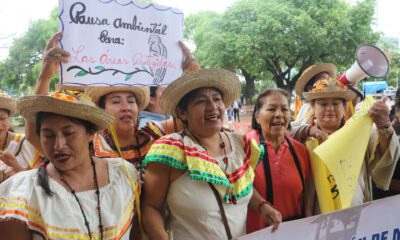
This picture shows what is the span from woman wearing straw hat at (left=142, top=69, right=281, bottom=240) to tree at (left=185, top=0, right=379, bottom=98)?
56.9 ft

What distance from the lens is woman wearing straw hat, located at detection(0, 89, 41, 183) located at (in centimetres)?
247

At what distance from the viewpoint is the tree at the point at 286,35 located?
19.3 meters

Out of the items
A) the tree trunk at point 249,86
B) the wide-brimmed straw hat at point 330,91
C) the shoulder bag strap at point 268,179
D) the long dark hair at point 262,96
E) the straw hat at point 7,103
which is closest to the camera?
the shoulder bag strap at point 268,179

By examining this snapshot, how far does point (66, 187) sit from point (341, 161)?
5.70 ft

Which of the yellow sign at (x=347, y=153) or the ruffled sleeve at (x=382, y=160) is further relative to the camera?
the ruffled sleeve at (x=382, y=160)

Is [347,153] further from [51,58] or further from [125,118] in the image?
[51,58]

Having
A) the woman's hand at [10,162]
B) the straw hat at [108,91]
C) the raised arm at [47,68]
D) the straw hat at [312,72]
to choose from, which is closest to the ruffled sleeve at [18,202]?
the raised arm at [47,68]

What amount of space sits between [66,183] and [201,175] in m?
0.70

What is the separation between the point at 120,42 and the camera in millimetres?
2549

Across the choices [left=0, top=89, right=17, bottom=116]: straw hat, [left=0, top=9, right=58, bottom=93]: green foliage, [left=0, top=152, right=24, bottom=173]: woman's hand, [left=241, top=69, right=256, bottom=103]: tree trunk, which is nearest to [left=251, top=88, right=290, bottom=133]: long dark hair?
[left=0, top=152, right=24, bottom=173]: woman's hand

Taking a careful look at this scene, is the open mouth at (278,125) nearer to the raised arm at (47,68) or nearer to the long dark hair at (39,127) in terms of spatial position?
the long dark hair at (39,127)

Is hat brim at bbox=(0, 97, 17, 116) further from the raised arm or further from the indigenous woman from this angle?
the indigenous woman

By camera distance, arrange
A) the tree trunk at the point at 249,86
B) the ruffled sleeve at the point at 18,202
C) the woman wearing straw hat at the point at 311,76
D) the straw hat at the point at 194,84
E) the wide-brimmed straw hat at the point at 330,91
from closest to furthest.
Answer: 1. the ruffled sleeve at the point at 18,202
2. the straw hat at the point at 194,84
3. the wide-brimmed straw hat at the point at 330,91
4. the woman wearing straw hat at the point at 311,76
5. the tree trunk at the point at 249,86

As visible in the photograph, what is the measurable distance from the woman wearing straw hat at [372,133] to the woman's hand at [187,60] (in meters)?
1.14
